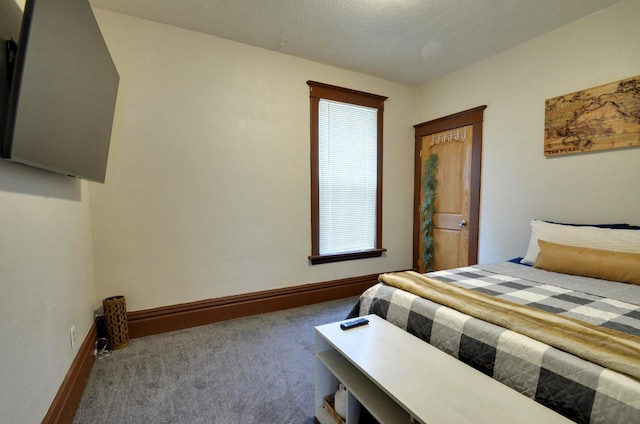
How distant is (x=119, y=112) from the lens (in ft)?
7.29

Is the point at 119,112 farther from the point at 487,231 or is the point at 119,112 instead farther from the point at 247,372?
the point at 487,231

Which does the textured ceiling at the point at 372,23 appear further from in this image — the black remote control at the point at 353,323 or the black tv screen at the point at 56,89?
the black remote control at the point at 353,323

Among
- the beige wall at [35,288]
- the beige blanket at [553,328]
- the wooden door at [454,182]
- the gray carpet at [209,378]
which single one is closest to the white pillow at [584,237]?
the wooden door at [454,182]

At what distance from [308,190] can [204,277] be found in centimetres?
134

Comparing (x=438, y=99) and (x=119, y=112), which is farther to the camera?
(x=438, y=99)

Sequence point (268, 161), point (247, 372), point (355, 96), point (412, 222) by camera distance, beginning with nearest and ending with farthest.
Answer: point (247, 372) < point (268, 161) < point (355, 96) < point (412, 222)

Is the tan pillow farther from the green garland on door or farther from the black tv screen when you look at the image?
the black tv screen

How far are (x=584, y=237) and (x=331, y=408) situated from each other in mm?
2085

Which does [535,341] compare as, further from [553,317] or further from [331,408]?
[331,408]

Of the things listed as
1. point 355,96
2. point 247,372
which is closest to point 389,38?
point 355,96

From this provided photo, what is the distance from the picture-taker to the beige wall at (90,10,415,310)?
2.24m

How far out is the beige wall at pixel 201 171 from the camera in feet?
7.36

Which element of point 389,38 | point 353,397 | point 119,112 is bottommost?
point 353,397

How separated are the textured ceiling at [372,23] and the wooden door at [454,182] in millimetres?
757
